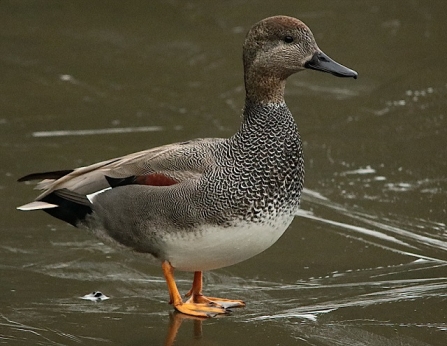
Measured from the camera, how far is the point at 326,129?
846 centimetres

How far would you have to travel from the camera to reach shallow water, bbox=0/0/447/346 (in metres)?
5.09

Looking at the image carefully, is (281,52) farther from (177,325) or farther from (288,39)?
(177,325)

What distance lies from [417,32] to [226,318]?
6276 mm

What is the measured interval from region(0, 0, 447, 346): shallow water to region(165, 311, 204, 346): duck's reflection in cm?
2

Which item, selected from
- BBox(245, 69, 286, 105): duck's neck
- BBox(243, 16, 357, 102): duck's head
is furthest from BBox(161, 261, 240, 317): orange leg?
BBox(243, 16, 357, 102): duck's head

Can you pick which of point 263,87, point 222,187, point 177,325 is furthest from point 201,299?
point 263,87

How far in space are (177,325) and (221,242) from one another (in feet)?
1.65

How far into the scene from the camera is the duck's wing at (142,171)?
17.0ft

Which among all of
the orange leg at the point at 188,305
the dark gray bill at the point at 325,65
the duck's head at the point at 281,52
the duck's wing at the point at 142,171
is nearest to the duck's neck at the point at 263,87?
the duck's head at the point at 281,52

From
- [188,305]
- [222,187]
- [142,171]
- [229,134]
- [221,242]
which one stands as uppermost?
[229,134]

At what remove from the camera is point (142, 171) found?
17.3ft

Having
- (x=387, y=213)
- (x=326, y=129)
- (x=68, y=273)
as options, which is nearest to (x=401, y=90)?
(x=326, y=129)

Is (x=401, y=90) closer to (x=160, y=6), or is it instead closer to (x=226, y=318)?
(x=160, y=6)

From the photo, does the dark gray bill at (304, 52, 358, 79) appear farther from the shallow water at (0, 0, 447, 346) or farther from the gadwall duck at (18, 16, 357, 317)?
the shallow water at (0, 0, 447, 346)
